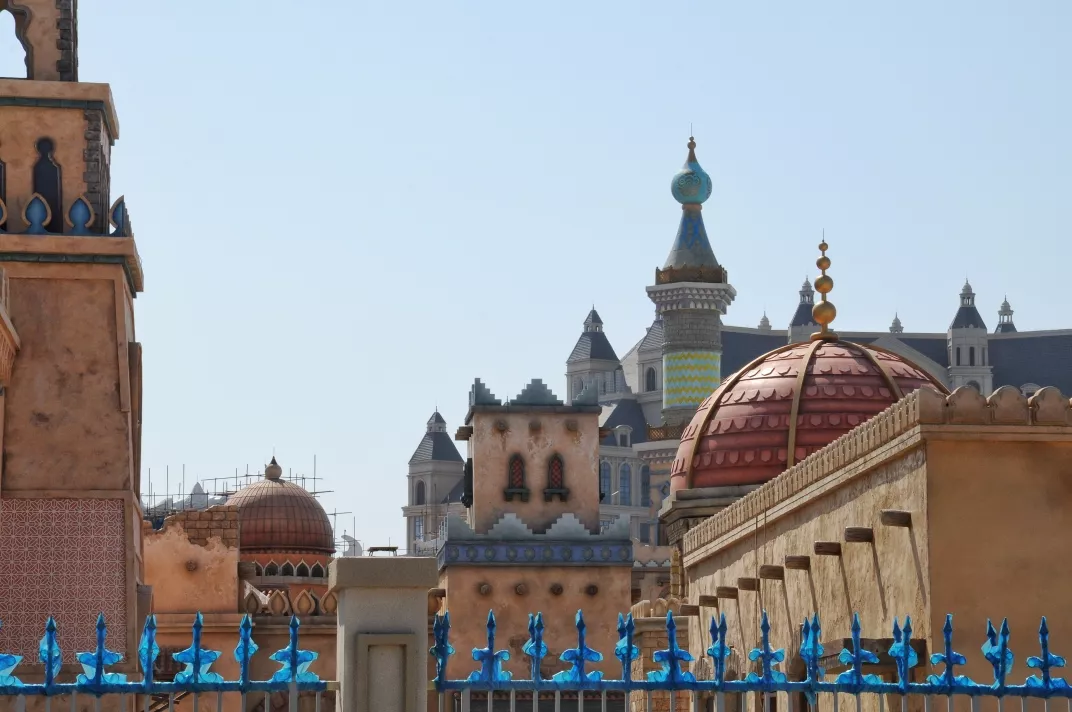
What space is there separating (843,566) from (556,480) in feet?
53.0

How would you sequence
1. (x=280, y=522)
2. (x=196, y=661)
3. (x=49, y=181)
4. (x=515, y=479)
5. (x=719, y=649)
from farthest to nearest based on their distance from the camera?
1. (x=280, y=522)
2. (x=515, y=479)
3. (x=49, y=181)
4. (x=719, y=649)
5. (x=196, y=661)

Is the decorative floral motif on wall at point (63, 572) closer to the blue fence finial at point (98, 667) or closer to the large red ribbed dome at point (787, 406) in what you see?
the blue fence finial at point (98, 667)

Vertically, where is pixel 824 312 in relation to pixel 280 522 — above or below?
above

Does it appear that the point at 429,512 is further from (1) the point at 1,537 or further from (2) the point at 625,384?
(1) the point at 1,537

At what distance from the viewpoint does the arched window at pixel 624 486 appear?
88062 mm

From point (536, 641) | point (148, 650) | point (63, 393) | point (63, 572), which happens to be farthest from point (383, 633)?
point (63, 393)

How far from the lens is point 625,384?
94.1 m

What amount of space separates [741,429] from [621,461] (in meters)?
68.0

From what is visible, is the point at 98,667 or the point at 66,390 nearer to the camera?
the point at 98,667

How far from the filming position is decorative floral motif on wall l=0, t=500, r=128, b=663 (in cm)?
1325

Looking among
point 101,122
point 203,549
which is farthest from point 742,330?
point 101,122

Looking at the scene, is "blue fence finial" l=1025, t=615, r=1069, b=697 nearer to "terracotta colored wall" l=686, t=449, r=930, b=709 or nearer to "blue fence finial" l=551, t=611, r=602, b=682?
"blue fence finial" l=551, t=611, r=602, b=682

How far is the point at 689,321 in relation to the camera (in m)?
54.0

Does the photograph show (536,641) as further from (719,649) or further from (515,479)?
(515,479)
